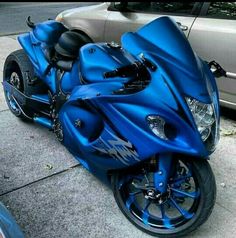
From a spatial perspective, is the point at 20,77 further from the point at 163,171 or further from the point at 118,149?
the point at 163,171

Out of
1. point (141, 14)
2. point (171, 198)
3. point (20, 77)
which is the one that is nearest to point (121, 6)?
point (141, 14)

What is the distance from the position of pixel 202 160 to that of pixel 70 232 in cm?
99

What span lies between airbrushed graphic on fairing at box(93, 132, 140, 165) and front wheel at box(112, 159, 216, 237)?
0.19m

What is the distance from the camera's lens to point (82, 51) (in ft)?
9.87

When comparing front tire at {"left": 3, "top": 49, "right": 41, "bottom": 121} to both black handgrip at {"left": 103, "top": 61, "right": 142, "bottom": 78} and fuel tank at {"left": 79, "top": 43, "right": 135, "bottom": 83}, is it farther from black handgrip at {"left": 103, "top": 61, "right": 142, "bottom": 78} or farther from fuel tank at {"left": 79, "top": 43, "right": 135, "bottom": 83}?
black handgrip at {"left": 103, "top": 61, "right": 142, "bottom": 78}

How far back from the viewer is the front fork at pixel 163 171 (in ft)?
8.13

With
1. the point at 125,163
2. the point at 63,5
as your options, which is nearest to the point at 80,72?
the point at 125,163

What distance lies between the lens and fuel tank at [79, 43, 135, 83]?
2.83 meters

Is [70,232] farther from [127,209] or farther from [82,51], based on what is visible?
[82,51]

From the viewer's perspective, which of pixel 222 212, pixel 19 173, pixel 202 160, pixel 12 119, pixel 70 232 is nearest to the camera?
pixel 202 160

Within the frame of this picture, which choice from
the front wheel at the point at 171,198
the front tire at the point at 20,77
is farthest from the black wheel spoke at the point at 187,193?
the front tire at the point at 20,77

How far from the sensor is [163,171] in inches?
98.1

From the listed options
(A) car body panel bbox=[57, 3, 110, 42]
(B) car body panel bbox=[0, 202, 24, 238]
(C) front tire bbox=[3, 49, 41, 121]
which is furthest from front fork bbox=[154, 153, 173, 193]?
(A) car body panel bbox=[57, 3, 110, 42]

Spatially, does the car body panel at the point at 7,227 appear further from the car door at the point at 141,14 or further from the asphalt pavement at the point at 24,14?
the asphalt pavement at the point at 24,14
